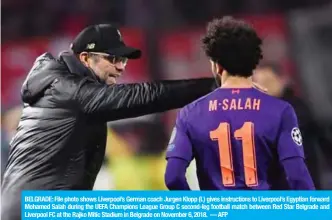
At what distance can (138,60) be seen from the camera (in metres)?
2.56

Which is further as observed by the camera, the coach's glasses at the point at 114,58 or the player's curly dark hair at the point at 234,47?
the coach's glasses at the point at 114,58

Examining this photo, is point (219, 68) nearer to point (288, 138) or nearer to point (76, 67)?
point (288, 138)

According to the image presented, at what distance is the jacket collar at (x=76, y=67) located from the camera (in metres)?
2.45

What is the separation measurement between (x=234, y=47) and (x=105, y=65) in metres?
0.61

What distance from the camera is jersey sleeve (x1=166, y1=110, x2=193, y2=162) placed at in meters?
2.14

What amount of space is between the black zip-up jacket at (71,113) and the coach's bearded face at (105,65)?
0.04 meters

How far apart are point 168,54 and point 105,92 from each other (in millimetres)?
309

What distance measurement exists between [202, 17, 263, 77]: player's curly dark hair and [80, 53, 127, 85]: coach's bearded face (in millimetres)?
414

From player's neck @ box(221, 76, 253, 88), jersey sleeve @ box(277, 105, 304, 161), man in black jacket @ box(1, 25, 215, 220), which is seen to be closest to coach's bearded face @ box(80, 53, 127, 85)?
man in black jacket @ box(1, 25, 215, 220)

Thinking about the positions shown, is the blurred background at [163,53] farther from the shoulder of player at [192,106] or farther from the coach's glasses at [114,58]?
the shoulder of player at [192,106]

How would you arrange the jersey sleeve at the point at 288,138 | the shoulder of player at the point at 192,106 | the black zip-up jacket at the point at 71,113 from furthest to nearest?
the black zip-up jacket at the point at 71,113, the shoulder of player at the point at 192,106, the jersey sleeve at the point at 288,138

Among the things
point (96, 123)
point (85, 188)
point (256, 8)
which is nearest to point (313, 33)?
point (256, 8)

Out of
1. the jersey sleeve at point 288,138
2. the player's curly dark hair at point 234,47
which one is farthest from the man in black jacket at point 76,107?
the jersey sleeve at point 288,138

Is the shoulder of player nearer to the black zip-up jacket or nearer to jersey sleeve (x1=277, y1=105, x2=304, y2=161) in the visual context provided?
the black zip-up jacket
